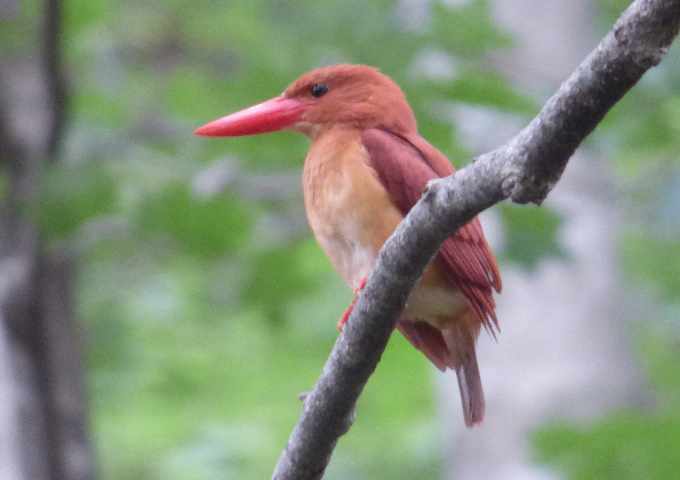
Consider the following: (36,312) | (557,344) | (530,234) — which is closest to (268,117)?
(530,234)

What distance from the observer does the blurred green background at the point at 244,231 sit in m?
3.89

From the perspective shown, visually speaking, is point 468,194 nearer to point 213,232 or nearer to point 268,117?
point 268,117

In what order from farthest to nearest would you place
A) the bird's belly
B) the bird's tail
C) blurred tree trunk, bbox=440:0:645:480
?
blurred tree trunk, bbox=440:0:645:480 < the bird's tail < the bird's belly

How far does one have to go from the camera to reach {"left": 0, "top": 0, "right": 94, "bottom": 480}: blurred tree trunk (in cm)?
394

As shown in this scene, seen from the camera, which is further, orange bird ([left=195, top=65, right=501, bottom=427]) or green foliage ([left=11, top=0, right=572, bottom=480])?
green foliage ([left=11, top=0, right=572, bottom=480])

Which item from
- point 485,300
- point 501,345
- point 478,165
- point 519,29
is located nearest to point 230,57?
point 519,29

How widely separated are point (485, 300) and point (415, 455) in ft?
16.4

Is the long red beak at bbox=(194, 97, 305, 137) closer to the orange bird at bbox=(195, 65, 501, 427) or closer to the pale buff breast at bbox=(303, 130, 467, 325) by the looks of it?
the orange bird at bbox=(195, 65, 501, 427)

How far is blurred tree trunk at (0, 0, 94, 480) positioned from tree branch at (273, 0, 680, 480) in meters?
1.77

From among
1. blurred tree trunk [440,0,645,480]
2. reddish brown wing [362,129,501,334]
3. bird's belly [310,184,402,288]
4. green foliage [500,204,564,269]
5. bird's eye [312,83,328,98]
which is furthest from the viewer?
blurred tree trunk [440,0,645,480]

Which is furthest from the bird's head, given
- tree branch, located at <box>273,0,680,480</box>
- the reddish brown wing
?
tree branch, located at <box>273,0,680,480</box>

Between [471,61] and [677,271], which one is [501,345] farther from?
[471,61]

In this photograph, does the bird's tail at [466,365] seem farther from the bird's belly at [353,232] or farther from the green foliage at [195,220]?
the green foliage at [195,220]

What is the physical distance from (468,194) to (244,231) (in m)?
2.32
